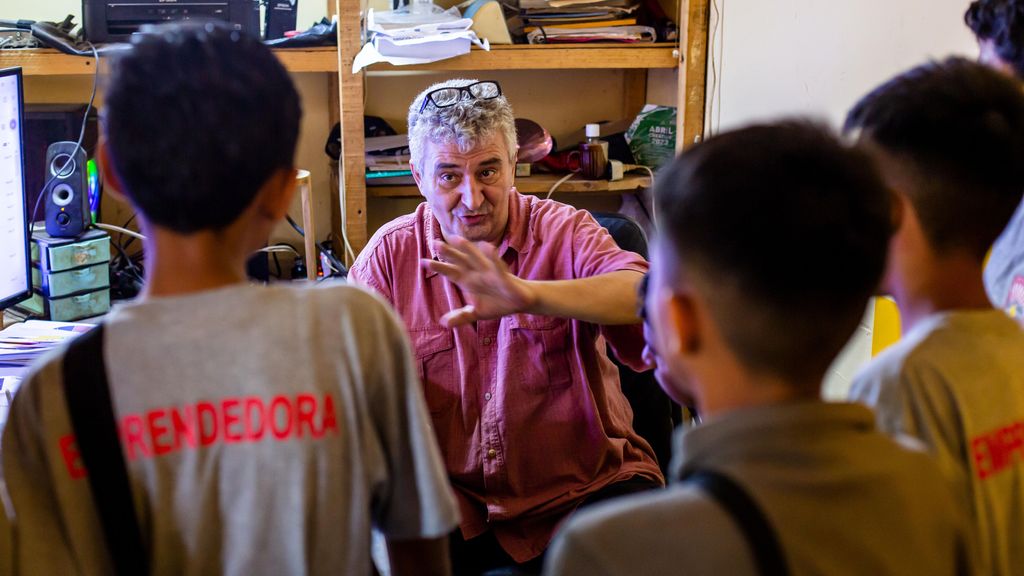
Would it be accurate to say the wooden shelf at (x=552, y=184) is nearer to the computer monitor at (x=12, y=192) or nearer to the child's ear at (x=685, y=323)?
the computer monitor at (x=12, y=192)

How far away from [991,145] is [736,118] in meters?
1.81

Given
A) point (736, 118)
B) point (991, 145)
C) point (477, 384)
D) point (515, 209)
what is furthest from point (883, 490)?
point (736, 118)

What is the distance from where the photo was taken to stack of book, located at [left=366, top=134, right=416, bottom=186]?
291cm

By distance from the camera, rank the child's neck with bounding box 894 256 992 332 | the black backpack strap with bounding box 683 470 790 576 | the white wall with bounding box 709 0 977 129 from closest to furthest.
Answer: the black backpack strap with bounding box 683 470 790 576 < the child's neck with bounding box 894 256 992 332 < the white wall with bounding box 709 0 977 129

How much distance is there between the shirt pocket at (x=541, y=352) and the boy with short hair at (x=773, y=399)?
0.88m

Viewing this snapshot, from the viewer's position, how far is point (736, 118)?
9.04ft

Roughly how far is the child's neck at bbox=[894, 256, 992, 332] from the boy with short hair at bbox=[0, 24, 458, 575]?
0.51 meters

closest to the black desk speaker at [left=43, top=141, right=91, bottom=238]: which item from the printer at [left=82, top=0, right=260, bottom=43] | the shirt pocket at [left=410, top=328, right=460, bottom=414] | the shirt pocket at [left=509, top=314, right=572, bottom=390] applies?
the printer at [left=82, top=0, right=260, bottom=43]

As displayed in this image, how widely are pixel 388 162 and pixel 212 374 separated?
83.8 inches

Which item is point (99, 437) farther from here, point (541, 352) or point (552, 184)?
point (552, 184)

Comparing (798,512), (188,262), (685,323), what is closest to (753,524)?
(798,512)

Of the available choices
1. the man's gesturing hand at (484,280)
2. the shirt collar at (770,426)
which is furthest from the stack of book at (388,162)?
the shirt collar at (770,426)

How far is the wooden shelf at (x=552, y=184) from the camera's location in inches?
115

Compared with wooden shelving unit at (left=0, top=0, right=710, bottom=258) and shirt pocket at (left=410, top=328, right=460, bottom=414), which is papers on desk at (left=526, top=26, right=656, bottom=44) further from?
shirt pocket at (left=410, top=328, right=460, bottom=414)
